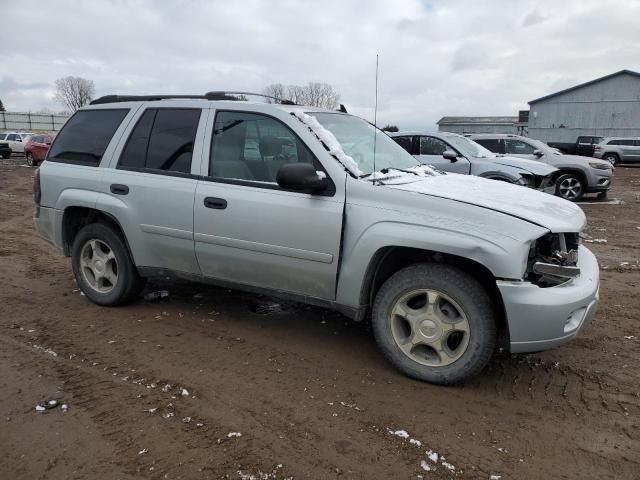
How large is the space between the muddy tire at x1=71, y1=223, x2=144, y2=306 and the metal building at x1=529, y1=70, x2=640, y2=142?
4490 cm

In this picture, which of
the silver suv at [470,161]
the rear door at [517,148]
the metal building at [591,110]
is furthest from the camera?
the metal building at [591,110]

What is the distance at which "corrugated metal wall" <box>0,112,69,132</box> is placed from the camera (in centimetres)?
5109

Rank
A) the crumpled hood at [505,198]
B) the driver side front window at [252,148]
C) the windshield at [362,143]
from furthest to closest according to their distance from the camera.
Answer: the windshield at [362,143], the driver side front window at [252,148], the crumpled hood at [505,198]

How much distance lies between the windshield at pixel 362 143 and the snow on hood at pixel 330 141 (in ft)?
0.22

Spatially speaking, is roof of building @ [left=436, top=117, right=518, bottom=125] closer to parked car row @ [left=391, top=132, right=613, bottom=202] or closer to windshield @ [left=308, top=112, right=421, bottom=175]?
parked car row @ [left=391, top=132, right=613, bottom=202]

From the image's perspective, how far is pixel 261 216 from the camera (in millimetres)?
3779

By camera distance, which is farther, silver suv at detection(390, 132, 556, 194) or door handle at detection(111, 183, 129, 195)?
silver suv at detection(390, 132, 556, 194)

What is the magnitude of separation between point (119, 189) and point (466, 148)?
7.90m

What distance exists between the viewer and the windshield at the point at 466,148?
410 inches

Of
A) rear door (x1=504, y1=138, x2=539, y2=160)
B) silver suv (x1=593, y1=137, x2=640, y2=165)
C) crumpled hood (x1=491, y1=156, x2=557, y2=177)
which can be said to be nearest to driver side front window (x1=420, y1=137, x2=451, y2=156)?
crumpled hood (x1=491, y1=156, x2=557, y2=177)

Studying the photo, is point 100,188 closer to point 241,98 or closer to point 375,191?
point 241,98

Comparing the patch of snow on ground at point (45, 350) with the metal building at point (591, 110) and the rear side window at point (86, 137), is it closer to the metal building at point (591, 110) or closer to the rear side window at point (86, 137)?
the rear side window at point (86, 137)

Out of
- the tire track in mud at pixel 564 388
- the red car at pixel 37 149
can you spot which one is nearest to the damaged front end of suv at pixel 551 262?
the tire track in mud at pixel 564 388

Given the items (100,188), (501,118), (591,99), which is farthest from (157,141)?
(501,118)
